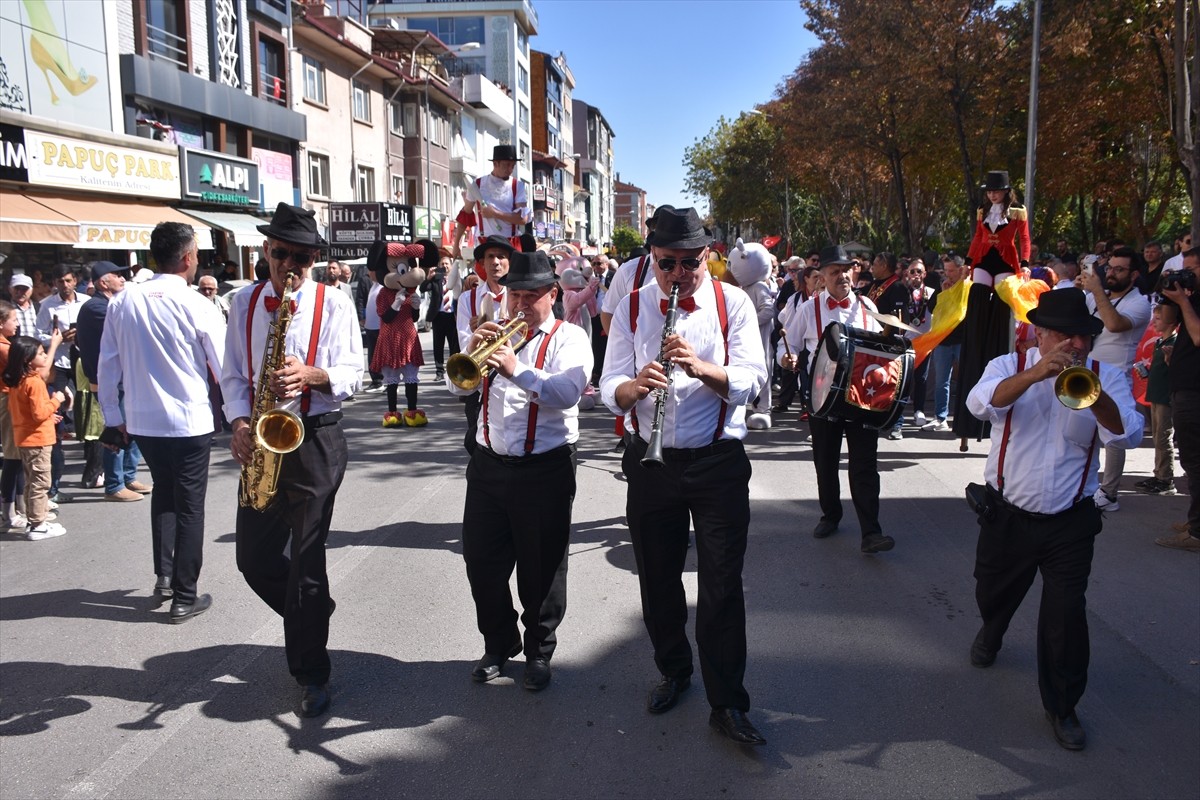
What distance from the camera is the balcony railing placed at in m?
20.5

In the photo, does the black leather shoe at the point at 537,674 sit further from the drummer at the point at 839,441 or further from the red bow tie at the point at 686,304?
the drummer at the point at 839,441

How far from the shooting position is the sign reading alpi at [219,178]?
20.8m

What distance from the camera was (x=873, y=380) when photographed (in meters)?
5.75

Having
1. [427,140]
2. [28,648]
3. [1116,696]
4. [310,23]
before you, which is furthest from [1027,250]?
[427,140]

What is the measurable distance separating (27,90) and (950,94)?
1799cm

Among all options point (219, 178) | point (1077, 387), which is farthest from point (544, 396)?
point (219, 178)

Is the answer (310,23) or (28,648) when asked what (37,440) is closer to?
(28,648)

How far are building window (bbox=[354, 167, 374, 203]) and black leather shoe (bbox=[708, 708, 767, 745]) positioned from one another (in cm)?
3146

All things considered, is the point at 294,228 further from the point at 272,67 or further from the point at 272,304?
the point at 272,67

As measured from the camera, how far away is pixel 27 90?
16422mm

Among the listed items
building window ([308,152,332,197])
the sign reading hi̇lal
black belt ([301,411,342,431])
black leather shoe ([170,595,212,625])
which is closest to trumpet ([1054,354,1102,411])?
black belt ([301,411,342,431])

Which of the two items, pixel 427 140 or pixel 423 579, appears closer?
pixel 423 579

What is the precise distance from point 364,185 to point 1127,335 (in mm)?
30432

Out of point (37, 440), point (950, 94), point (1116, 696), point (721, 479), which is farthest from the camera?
point (950, 94)
